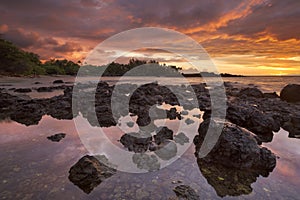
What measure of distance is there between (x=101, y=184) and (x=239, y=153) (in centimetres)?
518

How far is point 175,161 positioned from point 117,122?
6145mm

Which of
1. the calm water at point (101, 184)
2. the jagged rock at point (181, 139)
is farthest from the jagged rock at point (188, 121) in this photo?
the calm water at point (101, 184)

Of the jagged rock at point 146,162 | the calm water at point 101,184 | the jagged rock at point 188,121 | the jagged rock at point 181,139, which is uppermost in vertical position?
the jagged rock at point 188,121

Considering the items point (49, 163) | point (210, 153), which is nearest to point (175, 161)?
point (210, 153)

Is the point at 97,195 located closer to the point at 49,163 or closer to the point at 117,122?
the point at 49,163

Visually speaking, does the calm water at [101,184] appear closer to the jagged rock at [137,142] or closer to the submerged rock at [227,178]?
the submerged rock at [227,178]

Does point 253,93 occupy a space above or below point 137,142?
above

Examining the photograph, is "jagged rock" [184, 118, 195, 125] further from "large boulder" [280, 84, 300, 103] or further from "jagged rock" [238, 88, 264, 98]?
"large boulder" [280, 84, 300, 103]

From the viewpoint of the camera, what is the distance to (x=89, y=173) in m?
6.11

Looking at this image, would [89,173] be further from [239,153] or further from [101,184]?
[239,153]

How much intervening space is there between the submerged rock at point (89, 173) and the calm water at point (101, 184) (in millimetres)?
166

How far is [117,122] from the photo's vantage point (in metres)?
12.7

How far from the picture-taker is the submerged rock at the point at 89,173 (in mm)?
5724

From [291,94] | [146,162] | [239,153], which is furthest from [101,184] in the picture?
[291,94]
